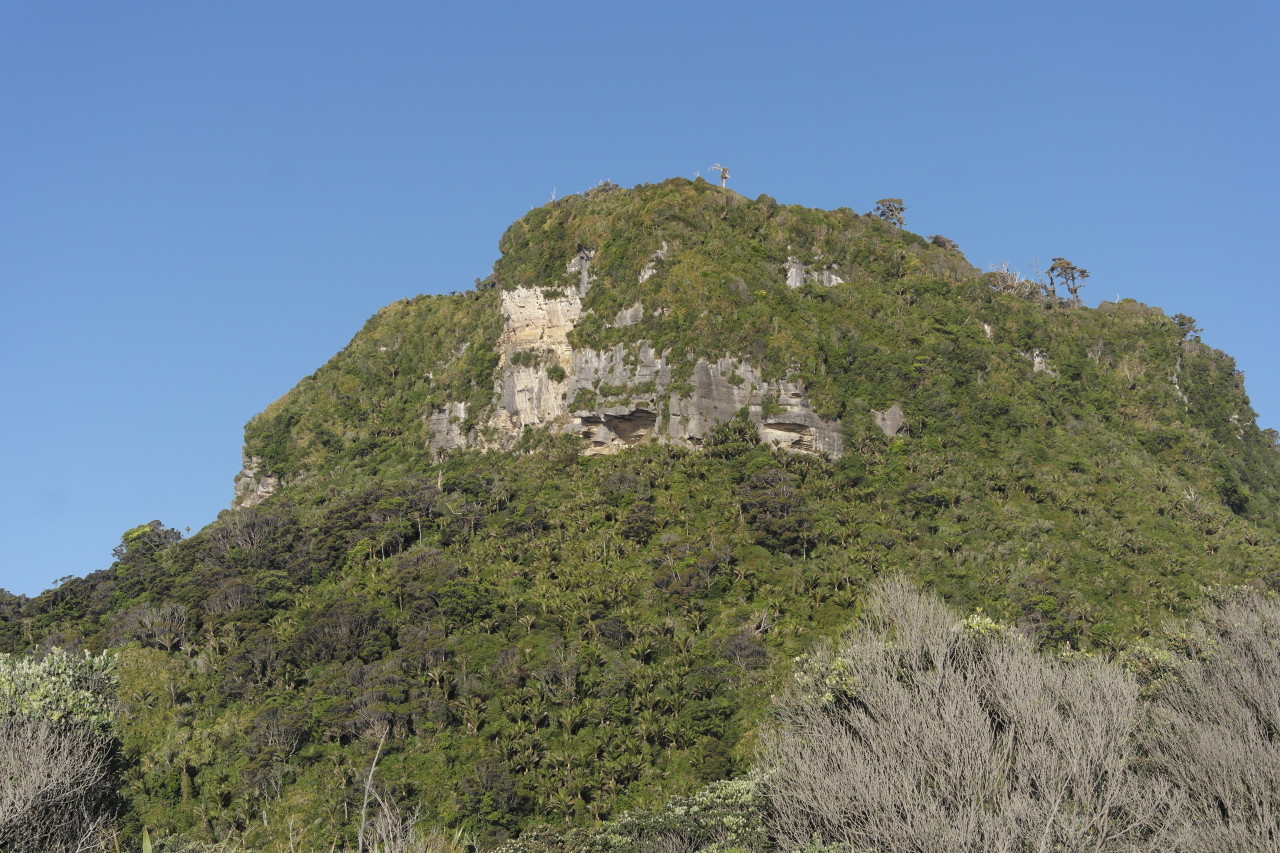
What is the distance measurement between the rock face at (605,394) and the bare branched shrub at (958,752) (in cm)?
3546

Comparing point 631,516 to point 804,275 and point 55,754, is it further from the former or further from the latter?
point 55,754

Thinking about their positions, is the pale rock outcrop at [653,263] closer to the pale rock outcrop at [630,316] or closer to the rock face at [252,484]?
the pale rock outcrop at [630,316]

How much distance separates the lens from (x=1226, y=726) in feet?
108

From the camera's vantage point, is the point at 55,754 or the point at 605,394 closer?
the point at 55,754

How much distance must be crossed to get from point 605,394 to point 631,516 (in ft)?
49.5

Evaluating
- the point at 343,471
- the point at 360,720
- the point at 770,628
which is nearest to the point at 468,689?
the point at 360,720

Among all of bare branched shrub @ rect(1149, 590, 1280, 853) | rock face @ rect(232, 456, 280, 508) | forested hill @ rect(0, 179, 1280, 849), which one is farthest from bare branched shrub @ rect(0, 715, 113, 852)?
rock face @ rect(232, 456, 280, 508)

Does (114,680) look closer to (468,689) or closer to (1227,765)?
(468,689)

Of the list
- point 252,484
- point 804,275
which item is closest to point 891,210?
point 804,275

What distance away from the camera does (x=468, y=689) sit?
5191cm

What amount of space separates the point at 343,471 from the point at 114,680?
42.8m

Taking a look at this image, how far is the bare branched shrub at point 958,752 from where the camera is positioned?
89.2ft

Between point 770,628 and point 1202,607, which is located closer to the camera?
point 1202,607

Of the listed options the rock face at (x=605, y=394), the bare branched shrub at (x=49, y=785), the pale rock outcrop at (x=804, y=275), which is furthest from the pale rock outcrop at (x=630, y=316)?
the bare branched shrub at (x=49, y=785)
